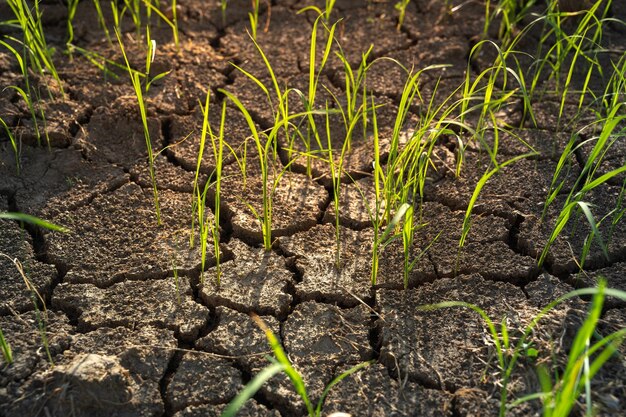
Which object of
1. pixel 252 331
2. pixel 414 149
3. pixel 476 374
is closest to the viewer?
pixel 476 374

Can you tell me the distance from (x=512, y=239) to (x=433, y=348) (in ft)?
1.84

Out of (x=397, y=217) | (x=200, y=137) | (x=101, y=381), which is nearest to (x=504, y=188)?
(x=397, y=217)

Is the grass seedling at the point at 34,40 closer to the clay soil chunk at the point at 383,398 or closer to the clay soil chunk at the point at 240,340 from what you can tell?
the clay soil chunk at the point at 240,340

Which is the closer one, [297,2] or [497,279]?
[497,279]

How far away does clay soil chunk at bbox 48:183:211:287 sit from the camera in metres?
2.52

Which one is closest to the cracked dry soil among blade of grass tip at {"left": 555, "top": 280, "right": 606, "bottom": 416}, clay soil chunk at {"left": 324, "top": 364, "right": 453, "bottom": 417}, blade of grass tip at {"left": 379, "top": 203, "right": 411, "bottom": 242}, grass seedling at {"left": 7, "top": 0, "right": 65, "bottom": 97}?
clay soil chunk at {"left": 324, "top": 364, "right": 453, "bottom": 417}

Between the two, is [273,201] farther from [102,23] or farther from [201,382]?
[102,23]

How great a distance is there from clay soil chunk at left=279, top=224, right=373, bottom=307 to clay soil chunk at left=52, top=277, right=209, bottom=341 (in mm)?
329

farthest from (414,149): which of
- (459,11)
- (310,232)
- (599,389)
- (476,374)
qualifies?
(459,11)

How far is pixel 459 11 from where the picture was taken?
376 cm

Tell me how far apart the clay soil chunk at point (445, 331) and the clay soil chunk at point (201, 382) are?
16.3 inches

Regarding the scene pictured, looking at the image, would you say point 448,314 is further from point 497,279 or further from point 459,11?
point 459,11

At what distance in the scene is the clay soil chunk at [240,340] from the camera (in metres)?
2.23

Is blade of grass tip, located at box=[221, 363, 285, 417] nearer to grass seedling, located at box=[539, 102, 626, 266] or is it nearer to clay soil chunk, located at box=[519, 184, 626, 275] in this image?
grass seedling, located at box=[539, 102, 626, 266]
